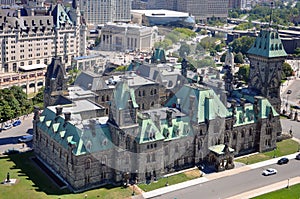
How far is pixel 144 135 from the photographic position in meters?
92.7

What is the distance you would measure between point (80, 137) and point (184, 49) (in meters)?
80.1

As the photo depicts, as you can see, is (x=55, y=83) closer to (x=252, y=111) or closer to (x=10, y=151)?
(x=10, y=151)

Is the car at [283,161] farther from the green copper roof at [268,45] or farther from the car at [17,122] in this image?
the car at [17,122]

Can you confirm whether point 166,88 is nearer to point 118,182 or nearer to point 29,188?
point 118,182

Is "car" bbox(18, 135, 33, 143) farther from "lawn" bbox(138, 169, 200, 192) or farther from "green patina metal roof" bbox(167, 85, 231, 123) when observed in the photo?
"green patina metal roof" bbox(167, 85, 231, 123)

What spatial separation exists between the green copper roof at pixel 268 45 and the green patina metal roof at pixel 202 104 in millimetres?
21150

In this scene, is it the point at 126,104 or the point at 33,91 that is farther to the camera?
the point at 33,91

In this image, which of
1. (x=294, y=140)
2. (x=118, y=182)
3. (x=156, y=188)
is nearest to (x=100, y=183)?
(x=118, y=182)

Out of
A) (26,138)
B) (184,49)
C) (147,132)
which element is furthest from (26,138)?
(184,49)

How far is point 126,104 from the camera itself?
9062cm

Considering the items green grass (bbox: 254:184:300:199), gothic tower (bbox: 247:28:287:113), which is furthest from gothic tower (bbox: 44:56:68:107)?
green grass (bbox: 254:184:300:199)

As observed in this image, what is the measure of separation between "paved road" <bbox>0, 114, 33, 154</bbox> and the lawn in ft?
118

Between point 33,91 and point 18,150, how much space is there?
2689 inches

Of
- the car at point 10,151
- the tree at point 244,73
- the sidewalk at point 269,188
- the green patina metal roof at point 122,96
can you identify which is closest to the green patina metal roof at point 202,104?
the green patina metal roof at point 122,96
